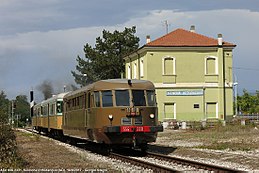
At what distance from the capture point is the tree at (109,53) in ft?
243

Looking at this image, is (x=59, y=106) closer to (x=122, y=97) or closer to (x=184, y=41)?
(x=122, y=97)

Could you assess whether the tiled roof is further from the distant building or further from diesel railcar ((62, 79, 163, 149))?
diesel railcar ((62, 79, 163, 149))

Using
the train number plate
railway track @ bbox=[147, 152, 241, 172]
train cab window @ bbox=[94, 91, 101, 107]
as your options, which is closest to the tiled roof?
train cab window @ bbox=[94, 91, 101, 107]

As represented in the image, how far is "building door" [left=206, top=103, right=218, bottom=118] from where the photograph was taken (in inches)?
2035

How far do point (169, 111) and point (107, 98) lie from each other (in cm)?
3228

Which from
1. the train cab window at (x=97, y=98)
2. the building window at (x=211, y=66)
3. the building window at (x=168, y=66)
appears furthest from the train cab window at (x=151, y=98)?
the building window at (x=211, y=66)

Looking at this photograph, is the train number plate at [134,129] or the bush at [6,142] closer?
the bush at [6,142]

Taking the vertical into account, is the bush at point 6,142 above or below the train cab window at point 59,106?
below

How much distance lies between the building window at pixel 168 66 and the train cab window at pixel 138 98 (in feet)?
108

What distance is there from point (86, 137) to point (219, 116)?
103 ft

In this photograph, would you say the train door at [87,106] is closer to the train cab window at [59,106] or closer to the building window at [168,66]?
the train cab window at [59,106]

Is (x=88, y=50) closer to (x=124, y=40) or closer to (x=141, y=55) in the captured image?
(x=124, y=40)

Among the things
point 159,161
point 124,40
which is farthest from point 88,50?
point 159,161

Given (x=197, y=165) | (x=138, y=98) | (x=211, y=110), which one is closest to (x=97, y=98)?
(x=138, y=98)
